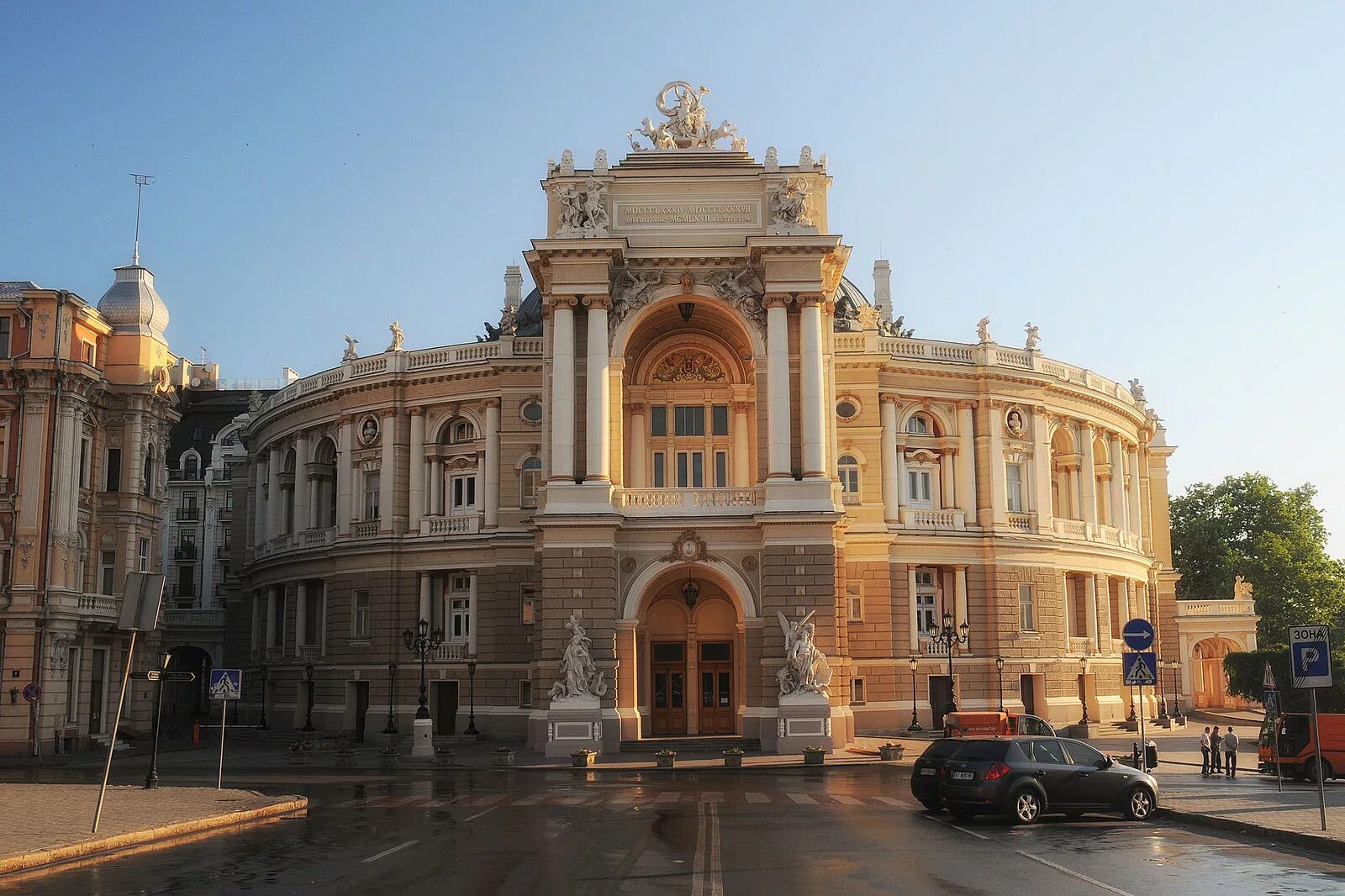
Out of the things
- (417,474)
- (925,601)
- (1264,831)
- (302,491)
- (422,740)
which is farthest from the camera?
(302,491)

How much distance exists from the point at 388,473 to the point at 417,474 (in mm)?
1332

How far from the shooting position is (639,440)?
49.8 meters

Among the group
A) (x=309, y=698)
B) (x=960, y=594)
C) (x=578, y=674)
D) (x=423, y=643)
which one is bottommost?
(x=309, y=698)

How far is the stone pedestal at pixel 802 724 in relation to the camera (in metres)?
41.0

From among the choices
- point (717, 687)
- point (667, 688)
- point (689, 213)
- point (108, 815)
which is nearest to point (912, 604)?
point (717, 687)

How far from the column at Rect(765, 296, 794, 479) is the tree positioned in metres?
51.2

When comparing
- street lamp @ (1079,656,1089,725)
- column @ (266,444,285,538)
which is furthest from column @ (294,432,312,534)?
street lamp @ (1079,656,1089,725)

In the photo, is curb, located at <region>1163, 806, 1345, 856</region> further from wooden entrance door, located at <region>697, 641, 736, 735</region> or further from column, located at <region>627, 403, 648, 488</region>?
column, located at <region>627, 403, 648, 488</region>

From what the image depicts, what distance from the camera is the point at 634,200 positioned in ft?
152

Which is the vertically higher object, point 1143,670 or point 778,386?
point 778,386

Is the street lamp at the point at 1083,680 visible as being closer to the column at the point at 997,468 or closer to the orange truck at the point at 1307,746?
the column at the point at 997,468

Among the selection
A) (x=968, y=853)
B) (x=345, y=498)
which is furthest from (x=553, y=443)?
(x=968, y=853)

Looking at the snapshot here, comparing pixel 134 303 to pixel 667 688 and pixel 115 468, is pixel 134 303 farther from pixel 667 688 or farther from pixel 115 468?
pixel 667 688

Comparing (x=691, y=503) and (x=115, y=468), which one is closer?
(x=691, y=503)
